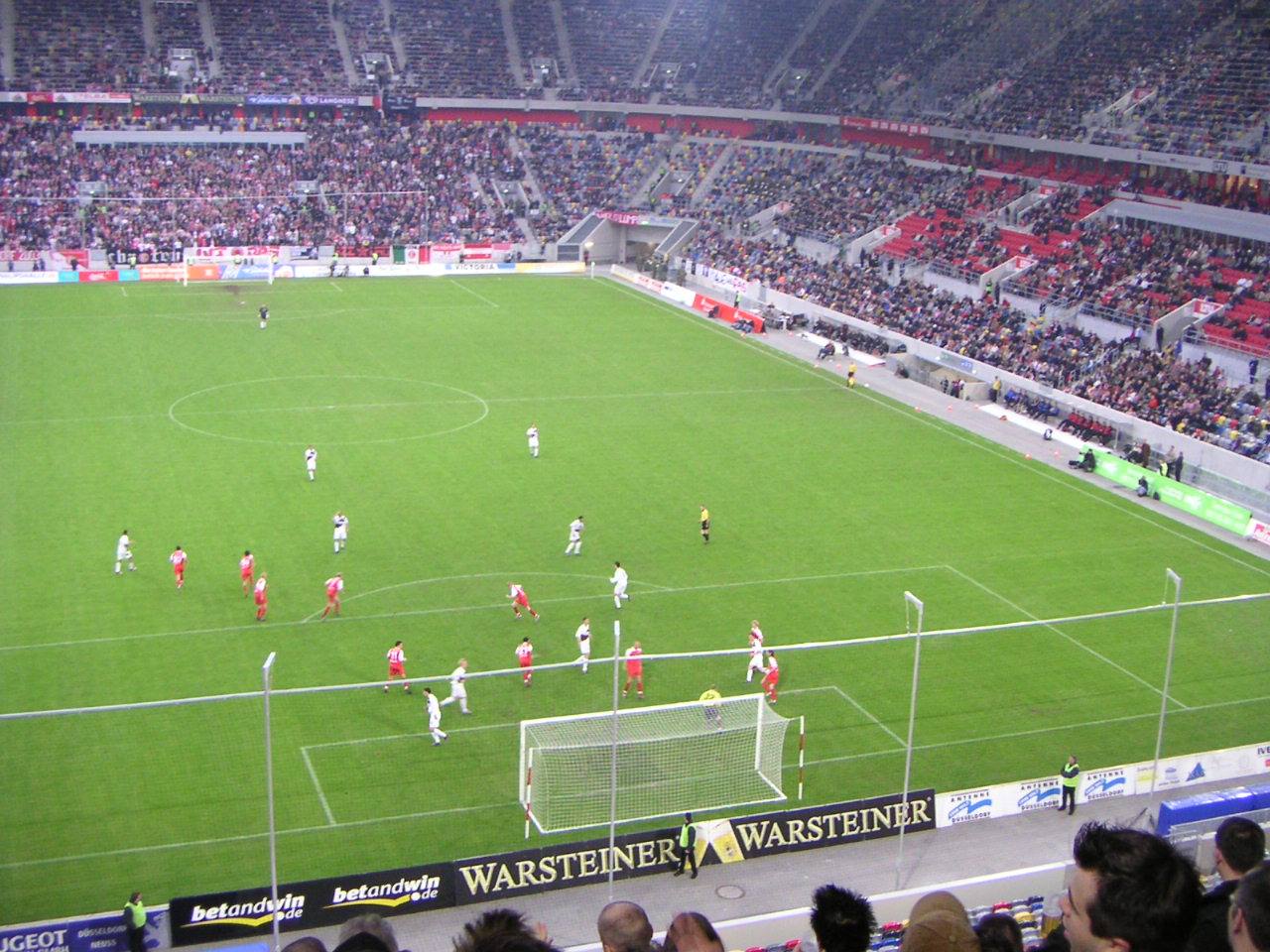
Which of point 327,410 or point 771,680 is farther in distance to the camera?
point 327,410

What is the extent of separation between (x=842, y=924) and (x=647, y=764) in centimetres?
1468

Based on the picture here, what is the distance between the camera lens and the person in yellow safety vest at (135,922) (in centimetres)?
1709

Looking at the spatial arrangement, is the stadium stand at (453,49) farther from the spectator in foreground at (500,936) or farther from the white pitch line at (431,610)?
the spectator in foreground at (500,936)

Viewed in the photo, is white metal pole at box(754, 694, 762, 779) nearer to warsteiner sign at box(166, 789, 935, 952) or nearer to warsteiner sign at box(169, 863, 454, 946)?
warsteiner sign at box(166, 789, 935, 952)

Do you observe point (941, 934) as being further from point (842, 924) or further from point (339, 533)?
point (339, 533)

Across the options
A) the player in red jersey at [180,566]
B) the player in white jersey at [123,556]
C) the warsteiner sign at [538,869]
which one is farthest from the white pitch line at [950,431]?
the player in white jersey at [123,556]

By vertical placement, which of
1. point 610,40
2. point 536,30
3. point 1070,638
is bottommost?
point 1070,638

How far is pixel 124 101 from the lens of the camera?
80750 millimetres

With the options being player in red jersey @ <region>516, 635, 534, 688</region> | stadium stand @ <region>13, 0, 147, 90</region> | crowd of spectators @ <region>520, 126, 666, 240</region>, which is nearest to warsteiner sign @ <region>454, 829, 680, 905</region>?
player in red jersey @ <region>516, 635, 534, 688</region>

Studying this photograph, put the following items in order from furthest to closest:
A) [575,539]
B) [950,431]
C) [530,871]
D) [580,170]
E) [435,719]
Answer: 1. [580,170]
2. [950,431]
3. [575,539]
4. [435,719]
5. [530,871]

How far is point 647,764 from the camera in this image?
2072 cm

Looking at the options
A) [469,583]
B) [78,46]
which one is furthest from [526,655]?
[78,46]

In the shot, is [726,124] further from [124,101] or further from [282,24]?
[124,101]

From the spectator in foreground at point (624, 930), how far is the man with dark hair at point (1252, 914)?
2526 mm
